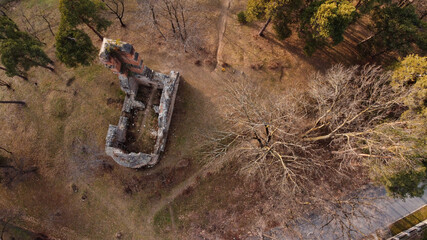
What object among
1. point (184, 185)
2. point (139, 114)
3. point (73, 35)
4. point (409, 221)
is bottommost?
point (184, 185)

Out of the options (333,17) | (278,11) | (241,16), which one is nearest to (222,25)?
(241,16)

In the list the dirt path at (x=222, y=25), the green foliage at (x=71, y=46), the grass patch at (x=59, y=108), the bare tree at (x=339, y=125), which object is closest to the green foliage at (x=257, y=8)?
the dirt path at (x=222, y=25)

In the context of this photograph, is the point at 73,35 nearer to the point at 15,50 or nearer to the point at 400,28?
the point at 15,50

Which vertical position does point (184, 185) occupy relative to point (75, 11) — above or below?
below

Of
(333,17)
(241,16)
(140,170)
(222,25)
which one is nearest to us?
(333,17)

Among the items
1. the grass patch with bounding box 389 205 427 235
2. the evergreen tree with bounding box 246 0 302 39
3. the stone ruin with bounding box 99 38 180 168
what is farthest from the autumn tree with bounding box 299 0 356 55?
the grass patch with bounding box 389 205 427 235

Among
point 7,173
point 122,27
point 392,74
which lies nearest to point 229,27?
point 122,27

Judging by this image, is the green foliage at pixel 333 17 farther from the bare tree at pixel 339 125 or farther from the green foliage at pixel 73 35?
the green foliage at pixel 73 35

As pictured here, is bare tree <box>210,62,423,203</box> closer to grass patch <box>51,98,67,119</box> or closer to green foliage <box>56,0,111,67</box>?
green foliage <box>56,0,111,67</box>
